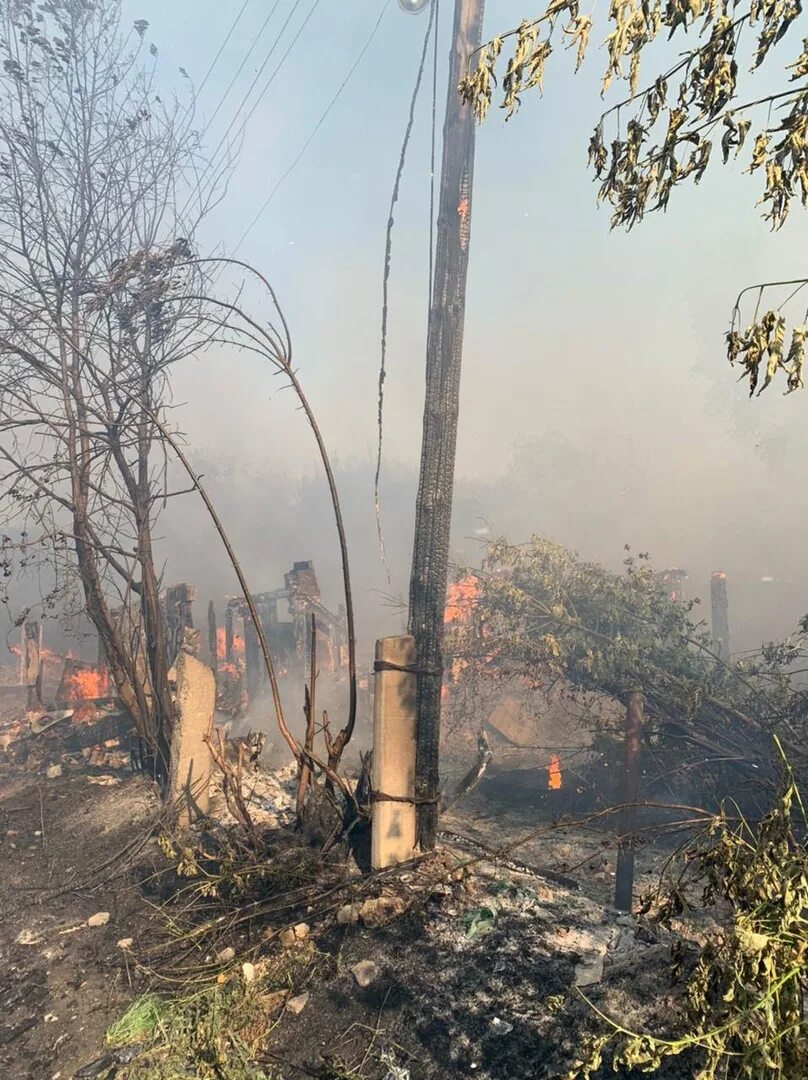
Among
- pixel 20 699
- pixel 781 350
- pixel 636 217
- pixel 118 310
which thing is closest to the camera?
pixel 781 350

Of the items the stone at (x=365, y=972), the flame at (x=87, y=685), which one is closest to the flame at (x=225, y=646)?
the flame at (x=87, y=685)

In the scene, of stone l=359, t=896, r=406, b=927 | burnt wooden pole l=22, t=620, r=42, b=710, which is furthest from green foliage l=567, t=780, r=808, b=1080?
burnt wooden pole l=22, t=620, r=42, b=710

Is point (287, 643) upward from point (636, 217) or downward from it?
downward

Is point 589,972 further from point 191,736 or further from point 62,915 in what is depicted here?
point 191,736

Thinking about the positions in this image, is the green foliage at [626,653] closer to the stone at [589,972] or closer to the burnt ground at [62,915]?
the stone at [589,972]

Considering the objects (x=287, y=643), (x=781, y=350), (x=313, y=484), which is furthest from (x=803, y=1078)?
(x=313, y=484)

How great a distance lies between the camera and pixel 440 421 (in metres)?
5.27

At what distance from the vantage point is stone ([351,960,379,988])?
149 inches

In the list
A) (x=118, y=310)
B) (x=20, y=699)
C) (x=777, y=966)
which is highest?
(x=118, y=310)

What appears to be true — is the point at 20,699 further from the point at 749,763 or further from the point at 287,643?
the point at 749,763

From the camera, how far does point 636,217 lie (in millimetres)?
2771

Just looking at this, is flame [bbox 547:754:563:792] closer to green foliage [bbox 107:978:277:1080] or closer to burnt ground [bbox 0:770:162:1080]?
burnt ground [bbox 0:770:162:1080]

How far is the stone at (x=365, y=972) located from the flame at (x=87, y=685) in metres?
9.15

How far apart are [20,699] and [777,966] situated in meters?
17.3
